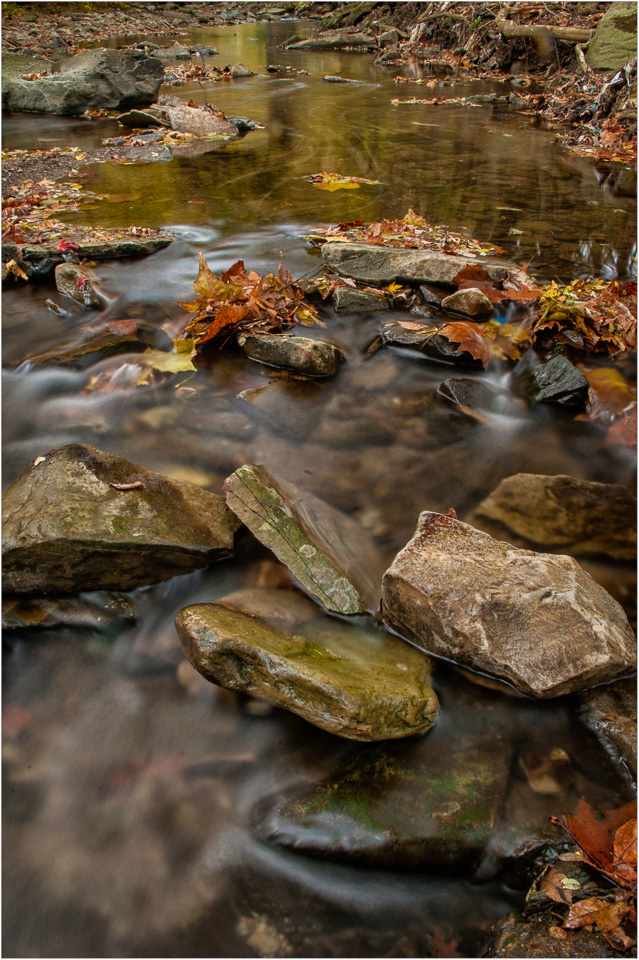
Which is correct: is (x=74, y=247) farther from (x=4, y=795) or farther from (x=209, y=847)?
(x=209, y=847)

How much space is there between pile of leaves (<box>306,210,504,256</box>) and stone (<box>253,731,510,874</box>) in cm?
459

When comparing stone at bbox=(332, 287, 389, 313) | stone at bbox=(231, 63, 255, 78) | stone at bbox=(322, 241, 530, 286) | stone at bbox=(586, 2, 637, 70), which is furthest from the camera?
stone at bbox=(231, 63, 255, 78)

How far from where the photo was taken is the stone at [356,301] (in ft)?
15.1

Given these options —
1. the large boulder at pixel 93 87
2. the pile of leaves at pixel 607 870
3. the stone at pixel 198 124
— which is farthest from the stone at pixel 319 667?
the large boulder at pixel 93 87

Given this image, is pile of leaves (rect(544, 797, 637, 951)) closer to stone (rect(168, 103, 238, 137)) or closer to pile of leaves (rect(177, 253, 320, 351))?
pile of leaves (rect(177, 253, 320, 351))

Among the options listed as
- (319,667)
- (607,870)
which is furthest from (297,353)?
(607,870)

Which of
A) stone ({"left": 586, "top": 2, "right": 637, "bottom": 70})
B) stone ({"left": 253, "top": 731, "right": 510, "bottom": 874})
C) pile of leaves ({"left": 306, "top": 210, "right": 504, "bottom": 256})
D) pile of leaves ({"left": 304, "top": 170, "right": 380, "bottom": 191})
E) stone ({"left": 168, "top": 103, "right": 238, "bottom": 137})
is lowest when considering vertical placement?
stone ({"left": 253, "top": 731, "right": 510, "bottom": 874})

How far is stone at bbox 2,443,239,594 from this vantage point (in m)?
2.62

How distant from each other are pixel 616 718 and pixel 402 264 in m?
3.89

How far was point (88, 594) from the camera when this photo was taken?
2773mm

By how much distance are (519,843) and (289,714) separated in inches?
37.4

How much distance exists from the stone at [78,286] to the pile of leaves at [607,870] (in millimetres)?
4811

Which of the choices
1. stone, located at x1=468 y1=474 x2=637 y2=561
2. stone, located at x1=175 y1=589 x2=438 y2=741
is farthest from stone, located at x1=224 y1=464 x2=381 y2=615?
stone, located at x1=468 y1=474 x2=637 y2=561

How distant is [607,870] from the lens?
182cm
